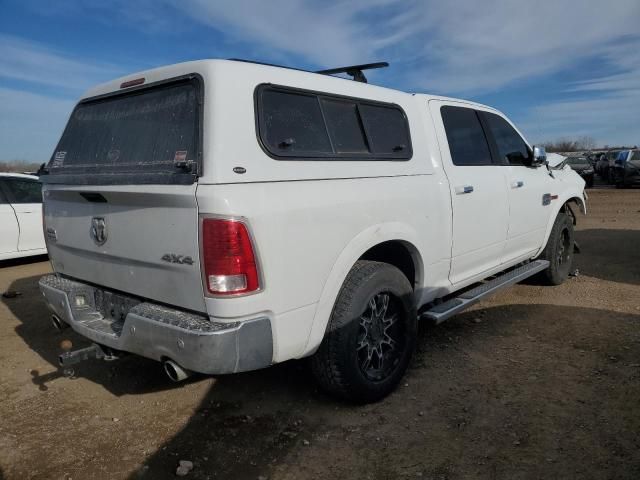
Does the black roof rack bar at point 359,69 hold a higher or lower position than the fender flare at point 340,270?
higher

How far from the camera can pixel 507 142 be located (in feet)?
16.3

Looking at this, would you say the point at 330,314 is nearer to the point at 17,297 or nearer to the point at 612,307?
the point at 612,307

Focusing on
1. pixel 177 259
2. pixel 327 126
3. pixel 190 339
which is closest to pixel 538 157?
pixel 327 126

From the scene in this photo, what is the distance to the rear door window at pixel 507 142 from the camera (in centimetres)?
481

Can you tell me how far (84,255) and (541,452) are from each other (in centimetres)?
295

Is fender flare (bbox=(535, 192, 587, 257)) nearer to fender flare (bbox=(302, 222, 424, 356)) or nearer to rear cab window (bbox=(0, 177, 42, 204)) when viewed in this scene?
fender flare (bbox=(302, 222, 424, 356))

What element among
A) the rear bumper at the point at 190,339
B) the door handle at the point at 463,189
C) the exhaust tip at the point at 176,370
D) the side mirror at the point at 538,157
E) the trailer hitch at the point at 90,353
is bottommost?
the trailer hitch at the point at 90,353

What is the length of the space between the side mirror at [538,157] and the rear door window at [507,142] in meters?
0.08

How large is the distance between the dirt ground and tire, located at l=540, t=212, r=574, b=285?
1.10 metres

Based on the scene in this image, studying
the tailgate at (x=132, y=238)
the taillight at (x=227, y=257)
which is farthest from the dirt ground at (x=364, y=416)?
the taillight at (x=227, y=257)

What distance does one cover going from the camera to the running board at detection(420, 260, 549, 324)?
149 inches

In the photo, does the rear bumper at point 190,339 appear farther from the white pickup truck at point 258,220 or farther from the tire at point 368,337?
the tire at point 368,337

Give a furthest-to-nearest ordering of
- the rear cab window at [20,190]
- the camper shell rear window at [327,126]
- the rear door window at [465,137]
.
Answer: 1. the rear cab window at [20,190]
2. the rear door window at [465,137]
3. the camper shell rear window at [327,126]

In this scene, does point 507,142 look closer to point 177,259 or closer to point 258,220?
point 258,220
